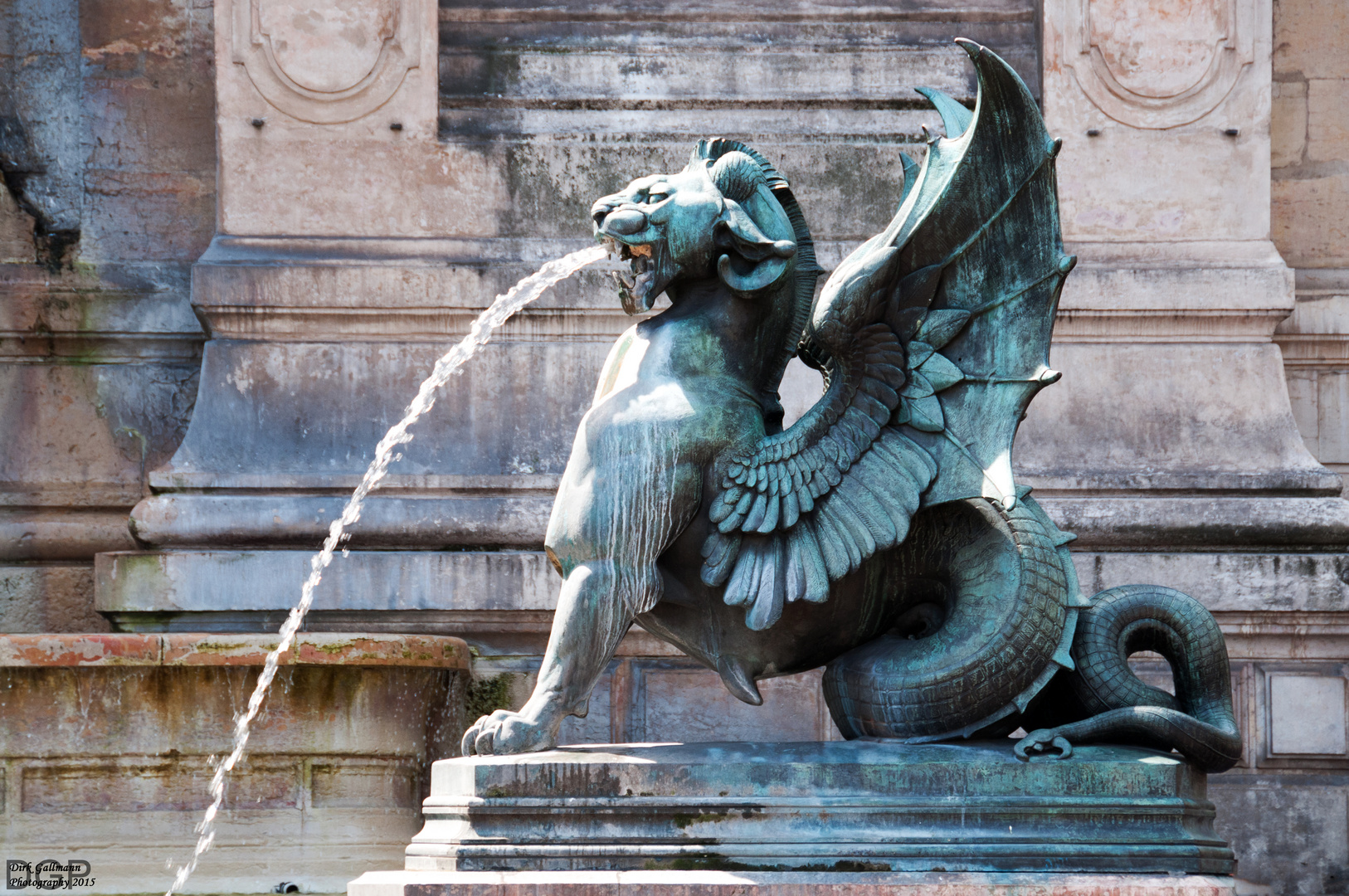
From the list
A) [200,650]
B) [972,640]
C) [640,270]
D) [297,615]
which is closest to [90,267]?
[297,615]

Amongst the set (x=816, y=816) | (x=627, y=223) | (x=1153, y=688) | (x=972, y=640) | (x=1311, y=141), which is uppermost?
(x=1311, y=141)

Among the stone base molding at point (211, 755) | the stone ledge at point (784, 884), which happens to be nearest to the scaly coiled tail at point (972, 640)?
the stone ledge at point (784, 884)

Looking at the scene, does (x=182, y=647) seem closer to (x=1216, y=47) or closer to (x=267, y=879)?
(x=267, y=879)

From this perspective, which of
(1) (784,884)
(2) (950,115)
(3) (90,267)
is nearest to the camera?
(1) (784,884)

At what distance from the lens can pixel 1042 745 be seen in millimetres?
4207

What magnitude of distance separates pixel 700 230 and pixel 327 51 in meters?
3.77

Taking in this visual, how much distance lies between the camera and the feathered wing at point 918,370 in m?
4.40

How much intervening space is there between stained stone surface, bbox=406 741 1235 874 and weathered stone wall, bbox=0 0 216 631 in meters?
4.33

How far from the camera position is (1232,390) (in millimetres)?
7500

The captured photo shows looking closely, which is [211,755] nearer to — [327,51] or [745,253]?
[745,253]

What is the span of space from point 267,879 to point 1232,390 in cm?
444

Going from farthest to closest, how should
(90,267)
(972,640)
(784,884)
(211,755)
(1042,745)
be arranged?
(90,267) → (211,755) → (972,640) → (1042,745) → (784,884)

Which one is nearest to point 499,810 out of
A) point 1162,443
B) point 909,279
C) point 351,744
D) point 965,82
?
point 909,279

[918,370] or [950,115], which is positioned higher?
[950,115]
